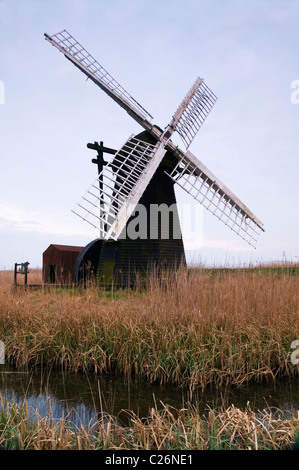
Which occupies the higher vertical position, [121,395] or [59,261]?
[59,261]

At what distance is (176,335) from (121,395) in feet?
3.88

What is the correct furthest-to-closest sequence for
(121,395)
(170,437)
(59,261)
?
1. (59,261)
2. (121,395)
3. (170,437)

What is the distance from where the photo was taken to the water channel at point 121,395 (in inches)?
186

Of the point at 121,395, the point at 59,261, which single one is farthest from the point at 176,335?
the point at 59,261

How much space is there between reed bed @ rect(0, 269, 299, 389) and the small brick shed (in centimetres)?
680

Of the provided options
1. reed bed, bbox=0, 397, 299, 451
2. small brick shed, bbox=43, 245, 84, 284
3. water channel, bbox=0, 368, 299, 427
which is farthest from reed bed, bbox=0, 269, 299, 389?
small brick shed, bbox=43, 245, 84, 284

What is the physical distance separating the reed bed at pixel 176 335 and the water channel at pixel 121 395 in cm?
18

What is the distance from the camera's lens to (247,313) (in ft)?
22.0

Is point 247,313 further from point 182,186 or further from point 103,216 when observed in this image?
point 182,186

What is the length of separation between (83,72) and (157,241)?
6.10m

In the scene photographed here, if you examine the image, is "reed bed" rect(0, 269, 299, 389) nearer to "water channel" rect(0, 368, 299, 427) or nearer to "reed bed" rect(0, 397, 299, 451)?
"water channel" rect(0, 368, 299, 427)

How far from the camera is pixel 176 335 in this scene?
5.82 meters

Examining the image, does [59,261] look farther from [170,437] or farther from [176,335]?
[170,437]
